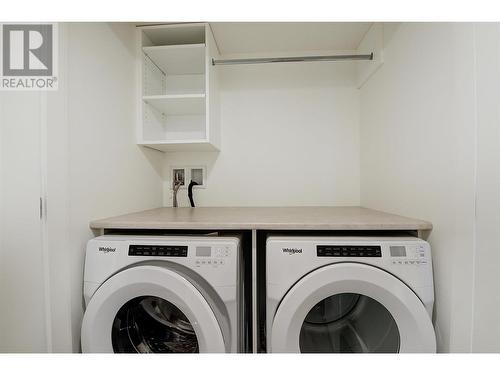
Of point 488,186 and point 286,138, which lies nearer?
point 488,186

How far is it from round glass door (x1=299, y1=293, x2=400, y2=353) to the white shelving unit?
1.15 m

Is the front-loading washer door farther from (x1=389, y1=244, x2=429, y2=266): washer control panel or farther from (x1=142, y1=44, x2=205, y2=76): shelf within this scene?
(x1=142, y1=44, x2=205, y2=76): shelf

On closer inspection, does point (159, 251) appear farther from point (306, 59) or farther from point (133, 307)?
point (306, 59)

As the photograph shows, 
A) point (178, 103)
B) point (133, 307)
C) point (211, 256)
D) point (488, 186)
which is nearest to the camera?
point (488, 186)

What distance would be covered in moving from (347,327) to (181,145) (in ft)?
4.66

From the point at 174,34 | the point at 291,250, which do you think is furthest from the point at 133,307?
the point at 174,34

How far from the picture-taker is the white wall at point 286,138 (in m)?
1.84

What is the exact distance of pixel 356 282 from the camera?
948 millimetres

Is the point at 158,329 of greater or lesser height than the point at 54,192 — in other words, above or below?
below

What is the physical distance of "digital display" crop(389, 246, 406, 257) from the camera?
966mm

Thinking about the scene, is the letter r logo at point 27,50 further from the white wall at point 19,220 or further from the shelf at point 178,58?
the shelf at point 178,58

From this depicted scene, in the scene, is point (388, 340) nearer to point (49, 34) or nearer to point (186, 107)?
point (186, 107)

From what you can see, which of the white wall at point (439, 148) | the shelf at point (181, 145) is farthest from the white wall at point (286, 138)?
the white wall at point (439, 148)
